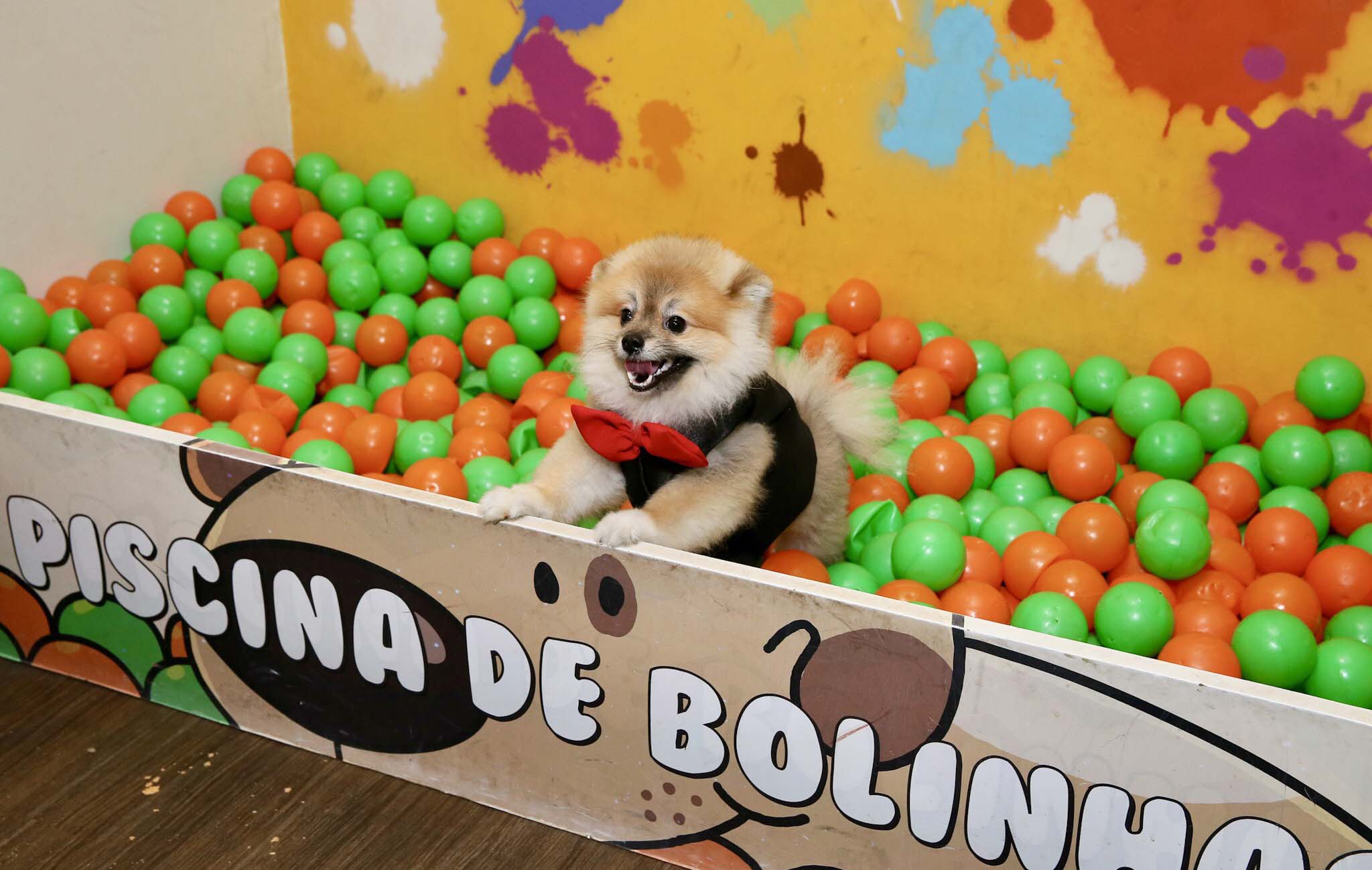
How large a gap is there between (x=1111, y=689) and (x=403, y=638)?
0.96m

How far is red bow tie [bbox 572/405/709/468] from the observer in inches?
62.8

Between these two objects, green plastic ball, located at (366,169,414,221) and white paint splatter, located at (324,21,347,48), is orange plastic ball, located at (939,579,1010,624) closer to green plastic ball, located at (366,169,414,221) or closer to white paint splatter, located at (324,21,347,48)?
green plastic ball, located at (366,169,414,221)

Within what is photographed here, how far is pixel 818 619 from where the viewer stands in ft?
4.49

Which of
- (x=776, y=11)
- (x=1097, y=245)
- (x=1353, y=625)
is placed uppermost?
(x=776, y=11)

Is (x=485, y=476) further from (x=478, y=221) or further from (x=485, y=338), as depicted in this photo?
(x=478, y=221)

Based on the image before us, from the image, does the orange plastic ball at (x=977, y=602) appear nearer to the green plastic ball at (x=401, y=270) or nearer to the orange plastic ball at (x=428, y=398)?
the orange plastic ball at (x=428, y=398)

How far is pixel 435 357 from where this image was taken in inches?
101

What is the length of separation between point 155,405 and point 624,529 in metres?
1.28

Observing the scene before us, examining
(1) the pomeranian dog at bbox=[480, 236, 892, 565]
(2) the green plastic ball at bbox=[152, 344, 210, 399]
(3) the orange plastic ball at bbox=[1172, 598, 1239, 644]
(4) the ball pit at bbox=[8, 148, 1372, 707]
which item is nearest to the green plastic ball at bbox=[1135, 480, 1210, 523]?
(4) the ball pit at bbox=[8, 148, 1372, 707]

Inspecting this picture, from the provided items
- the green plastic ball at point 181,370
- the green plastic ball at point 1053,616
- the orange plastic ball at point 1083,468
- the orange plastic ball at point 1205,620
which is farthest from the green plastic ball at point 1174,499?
the green plastic ball at point 181,370

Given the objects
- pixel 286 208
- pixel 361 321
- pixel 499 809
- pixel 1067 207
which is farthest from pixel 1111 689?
pixel 286 208

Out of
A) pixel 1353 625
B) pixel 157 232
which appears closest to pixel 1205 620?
pixel 1353 625

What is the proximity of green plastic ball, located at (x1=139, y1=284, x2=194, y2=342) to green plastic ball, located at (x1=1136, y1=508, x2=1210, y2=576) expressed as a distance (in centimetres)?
208

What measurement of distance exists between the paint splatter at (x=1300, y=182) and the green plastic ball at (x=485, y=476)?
147 cm
